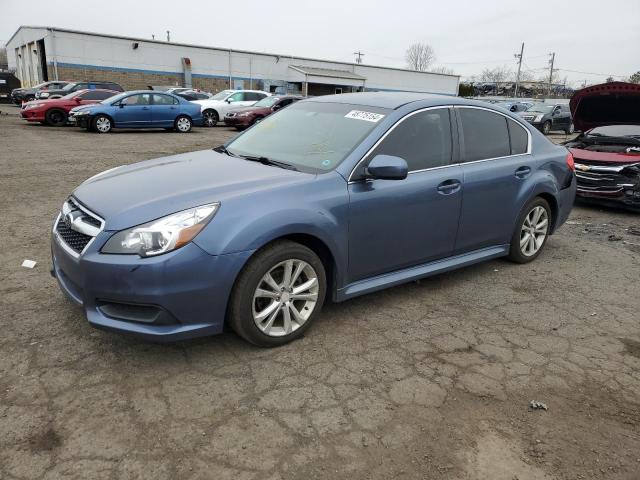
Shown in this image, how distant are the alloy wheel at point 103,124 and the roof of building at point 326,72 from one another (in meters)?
31.1

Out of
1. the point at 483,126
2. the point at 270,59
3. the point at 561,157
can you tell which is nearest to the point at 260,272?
the point at 483,126

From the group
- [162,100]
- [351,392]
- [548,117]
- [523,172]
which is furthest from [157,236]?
[548,117]

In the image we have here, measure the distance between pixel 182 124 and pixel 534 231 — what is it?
15803mm

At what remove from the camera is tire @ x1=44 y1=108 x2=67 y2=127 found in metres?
18.1

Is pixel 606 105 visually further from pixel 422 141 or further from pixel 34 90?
pixel 34 90

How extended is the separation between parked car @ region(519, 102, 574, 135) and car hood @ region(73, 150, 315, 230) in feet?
78.6

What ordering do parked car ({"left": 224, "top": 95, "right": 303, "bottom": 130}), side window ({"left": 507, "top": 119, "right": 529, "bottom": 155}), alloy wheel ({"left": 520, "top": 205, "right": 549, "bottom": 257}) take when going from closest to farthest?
side window ({"left": 507, "top": 119, "right": 529, "bottom": 155}), alloy wheel ({"left": 520, "top": 205, "right": 549, "bottom": 257}), parked car ({"left": 224, "top": 95, "right": 303, "bottom": 130})

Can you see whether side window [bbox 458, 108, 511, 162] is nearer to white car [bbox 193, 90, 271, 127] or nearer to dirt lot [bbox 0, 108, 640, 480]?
dirt lot [bbox 0, 108, 640, 480]

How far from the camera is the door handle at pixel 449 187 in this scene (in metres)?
4.08

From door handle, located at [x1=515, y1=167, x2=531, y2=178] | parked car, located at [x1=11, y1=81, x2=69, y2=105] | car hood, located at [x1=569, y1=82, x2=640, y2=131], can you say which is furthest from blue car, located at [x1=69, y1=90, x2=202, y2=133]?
door handle, located at [x1=515, y1=167, x2=531, y2=178]

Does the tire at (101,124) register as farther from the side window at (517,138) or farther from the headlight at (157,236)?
the headlight at (157,236)

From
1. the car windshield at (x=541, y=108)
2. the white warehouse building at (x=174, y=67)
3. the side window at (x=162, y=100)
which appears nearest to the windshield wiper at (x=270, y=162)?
the side window at (x=162, y=100)

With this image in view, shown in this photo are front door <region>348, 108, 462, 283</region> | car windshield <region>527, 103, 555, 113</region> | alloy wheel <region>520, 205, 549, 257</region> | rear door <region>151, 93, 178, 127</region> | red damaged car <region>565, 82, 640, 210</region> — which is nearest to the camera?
front door <region>348, 108, 462, 283</region>

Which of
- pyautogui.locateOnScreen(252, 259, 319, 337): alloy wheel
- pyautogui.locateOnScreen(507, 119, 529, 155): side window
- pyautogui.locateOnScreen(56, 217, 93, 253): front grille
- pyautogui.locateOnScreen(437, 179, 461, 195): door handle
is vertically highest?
pyautogui.locateOnScreen(507, 119, 529, 155): side window
